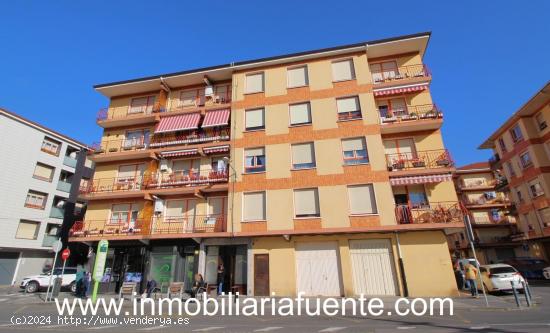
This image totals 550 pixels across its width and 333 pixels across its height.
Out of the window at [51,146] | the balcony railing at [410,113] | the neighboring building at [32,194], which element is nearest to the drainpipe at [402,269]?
the balcony railing at [410,113]

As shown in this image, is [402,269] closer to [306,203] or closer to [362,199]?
[362,199]

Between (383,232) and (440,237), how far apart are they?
293 cm

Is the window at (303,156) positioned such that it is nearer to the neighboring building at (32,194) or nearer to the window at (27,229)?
the neighboring building at (32,194)

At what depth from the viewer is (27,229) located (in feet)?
101

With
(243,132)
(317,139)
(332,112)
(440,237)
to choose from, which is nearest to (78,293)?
(243,132)

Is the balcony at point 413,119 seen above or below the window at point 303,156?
above

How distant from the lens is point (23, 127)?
31906 millimetres

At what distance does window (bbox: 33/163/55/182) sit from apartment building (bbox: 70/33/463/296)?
1446 cm

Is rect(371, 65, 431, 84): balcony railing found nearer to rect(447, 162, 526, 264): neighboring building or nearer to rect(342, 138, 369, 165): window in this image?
rect(342, 138, 369, 165): window

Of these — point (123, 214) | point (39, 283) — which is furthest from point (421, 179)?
point (39, 283)

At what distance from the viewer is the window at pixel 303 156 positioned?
63.5 feet

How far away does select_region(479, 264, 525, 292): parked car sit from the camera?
52.0 feet

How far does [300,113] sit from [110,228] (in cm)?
1553

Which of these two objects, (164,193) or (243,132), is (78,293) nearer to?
(164,193)
